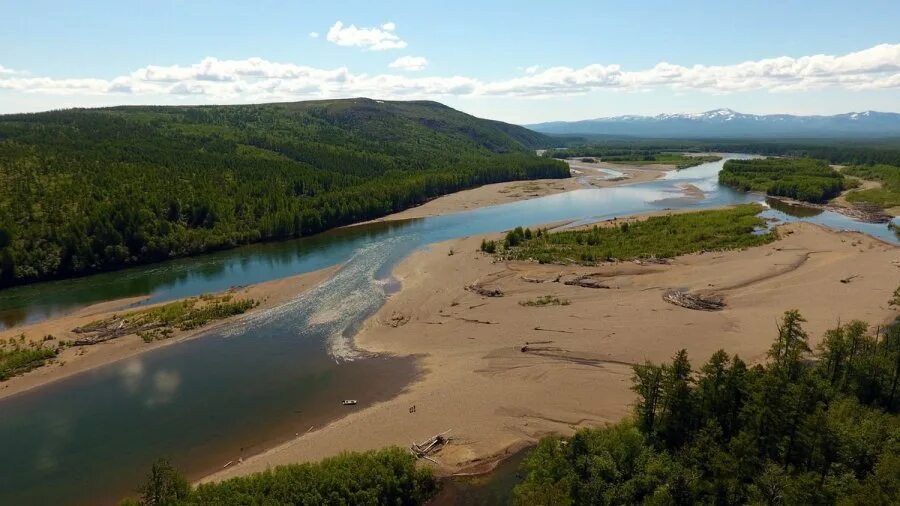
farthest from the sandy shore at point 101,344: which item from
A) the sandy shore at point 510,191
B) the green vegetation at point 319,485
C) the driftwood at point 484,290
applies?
the sandy shore at point 510,191

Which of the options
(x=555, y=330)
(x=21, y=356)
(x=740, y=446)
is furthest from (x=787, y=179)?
(x=21, y=356)

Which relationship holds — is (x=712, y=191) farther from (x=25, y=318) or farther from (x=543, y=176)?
(x=25, y=318)

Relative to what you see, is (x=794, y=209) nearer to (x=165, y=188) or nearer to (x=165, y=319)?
(x=165, y=319)

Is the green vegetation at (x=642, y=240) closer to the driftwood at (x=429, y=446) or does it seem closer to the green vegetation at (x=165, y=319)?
the green vegetation at (x=165, y=319)

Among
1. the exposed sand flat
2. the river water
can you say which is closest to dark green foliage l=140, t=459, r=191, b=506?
the exposed sand flat

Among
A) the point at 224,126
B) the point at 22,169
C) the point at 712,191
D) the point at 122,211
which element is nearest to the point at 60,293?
the point at 122,211

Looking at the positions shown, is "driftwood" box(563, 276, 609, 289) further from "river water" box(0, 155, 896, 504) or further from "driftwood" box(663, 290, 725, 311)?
→ "river water" box(0, 155, 896, 504)
